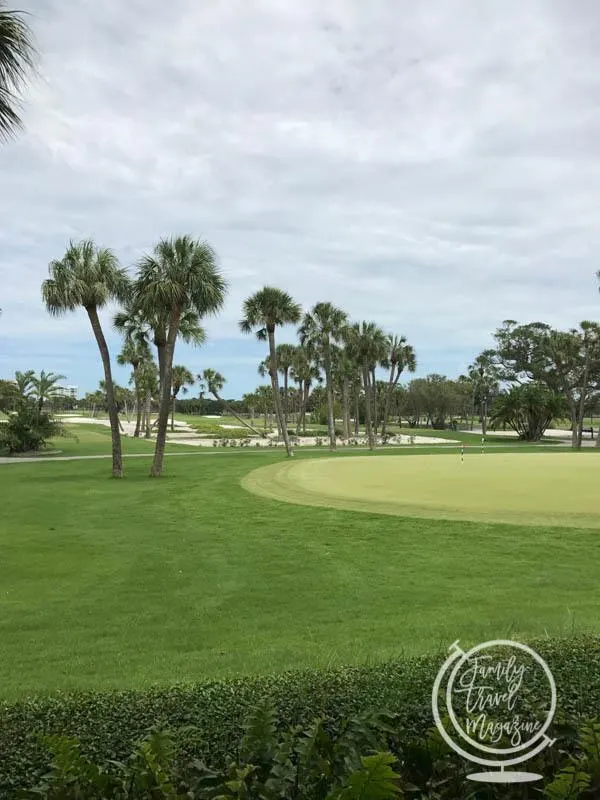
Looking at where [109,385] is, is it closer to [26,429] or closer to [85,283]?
[85,283]

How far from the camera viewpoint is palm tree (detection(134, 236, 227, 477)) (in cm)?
2356

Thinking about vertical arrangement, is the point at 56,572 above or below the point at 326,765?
below

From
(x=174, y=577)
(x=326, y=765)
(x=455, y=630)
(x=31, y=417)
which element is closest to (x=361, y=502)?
(x=174, y=577)

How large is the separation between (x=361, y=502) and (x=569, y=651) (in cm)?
1244

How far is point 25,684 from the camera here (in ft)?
16.5

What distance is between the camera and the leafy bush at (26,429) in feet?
132

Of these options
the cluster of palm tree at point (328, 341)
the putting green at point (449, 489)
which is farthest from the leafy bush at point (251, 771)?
the cluster of palm tree at point (328, 341)

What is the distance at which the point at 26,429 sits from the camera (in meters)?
40.5

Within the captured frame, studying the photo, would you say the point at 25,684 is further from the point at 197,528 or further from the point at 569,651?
the point at 197,528

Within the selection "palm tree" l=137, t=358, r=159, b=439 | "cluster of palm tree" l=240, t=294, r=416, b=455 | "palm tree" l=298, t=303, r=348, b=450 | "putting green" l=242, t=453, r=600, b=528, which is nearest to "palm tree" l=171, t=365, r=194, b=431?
"palm tree" l=137, t=358, r=159, b=439

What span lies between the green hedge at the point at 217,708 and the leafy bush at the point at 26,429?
4009 cm

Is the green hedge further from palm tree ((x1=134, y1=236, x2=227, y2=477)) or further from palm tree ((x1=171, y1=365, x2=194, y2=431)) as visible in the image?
palm tree ((x1=171, y1=365, x2=194, y2=431))

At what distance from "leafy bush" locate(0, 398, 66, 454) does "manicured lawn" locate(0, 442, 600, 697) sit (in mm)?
27445

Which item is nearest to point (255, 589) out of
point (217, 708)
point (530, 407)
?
point (217, 708)
